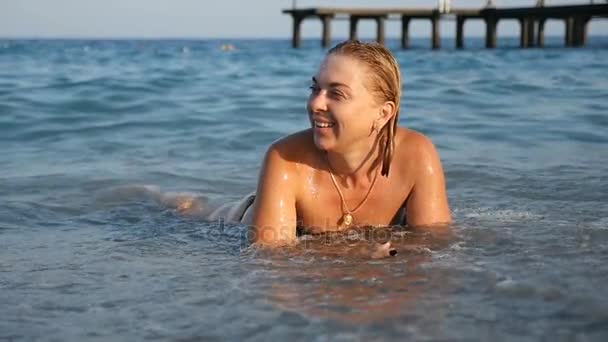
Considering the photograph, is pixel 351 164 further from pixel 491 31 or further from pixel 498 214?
pixel 491 31

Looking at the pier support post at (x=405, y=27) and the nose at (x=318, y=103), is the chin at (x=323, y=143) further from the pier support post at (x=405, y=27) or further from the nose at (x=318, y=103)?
the pier support post at (x=405, y=27)

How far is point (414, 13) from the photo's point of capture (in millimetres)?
40500

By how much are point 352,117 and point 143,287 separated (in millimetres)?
1291

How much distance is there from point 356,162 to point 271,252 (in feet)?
2.27

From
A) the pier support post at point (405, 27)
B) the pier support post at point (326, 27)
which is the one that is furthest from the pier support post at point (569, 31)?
the pier support post at point (326, 27)

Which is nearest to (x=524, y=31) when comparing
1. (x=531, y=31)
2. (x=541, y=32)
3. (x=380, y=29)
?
(x=531, y=31)

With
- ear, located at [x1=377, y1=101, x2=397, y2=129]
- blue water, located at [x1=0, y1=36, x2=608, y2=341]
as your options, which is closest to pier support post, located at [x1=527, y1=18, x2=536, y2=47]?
blue water, located at [x1=0, y1=36, x2=608, y2=341]

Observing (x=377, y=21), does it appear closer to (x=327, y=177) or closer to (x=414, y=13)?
(x=414, y=13)

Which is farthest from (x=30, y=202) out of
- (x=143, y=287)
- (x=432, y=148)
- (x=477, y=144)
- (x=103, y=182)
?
(x=477, y=144)

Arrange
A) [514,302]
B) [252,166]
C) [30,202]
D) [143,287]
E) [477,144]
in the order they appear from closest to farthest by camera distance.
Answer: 1. [514,302]
2. [143,287]
3. [30,202]
4. [252,166]
5. [477,144]

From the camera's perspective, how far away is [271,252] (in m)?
3.96

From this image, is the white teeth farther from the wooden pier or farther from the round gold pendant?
the wooden pier

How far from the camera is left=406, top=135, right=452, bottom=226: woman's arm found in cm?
426

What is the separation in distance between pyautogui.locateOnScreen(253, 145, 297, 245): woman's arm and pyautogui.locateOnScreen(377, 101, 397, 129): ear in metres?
0.53
